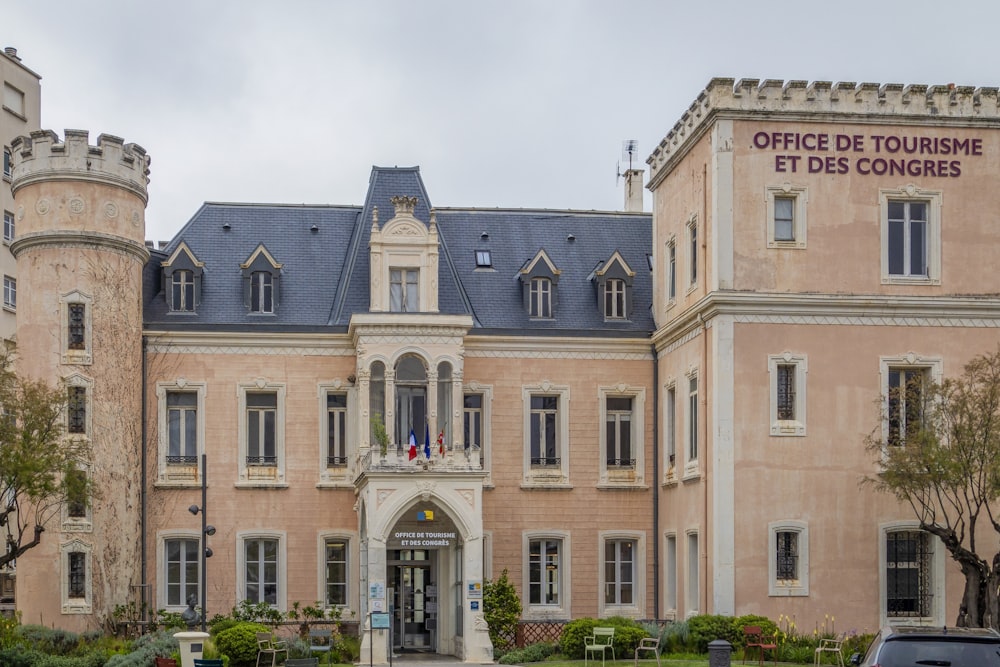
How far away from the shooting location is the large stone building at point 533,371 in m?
35.5

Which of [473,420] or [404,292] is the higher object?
[404,292]

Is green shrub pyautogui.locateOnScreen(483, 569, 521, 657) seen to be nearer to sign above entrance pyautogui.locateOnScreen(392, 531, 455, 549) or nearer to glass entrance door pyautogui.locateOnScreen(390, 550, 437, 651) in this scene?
sign above entrance pyautogui.locateOnScreen(392, 531, 455, 549)

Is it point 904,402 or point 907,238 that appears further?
point 907,238

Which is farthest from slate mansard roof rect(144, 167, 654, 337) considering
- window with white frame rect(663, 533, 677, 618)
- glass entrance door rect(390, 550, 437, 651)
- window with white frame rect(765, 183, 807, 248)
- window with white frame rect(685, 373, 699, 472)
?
window with white frame rect(765, 183, 807, 248)

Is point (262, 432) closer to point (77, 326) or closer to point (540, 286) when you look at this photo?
point (77, 326)

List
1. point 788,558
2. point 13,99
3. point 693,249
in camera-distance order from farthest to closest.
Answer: point 13,99 < point 693,249 < point 788,558

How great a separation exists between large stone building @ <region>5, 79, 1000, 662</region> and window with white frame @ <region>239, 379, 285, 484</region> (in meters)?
0.08

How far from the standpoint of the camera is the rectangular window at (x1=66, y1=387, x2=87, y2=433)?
38.7m

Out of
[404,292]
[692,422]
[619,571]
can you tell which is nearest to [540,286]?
[404,292]

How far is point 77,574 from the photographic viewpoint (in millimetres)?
38062

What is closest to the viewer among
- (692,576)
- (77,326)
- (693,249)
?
(692,576)

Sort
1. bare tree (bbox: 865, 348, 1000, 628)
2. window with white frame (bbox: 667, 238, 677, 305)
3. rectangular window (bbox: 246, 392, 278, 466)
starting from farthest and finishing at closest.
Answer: rectangular window (bbox: 246, 392, 278, 466)
window with white frame (bbox: 667, 238, 677, 305)
bare tree (bbox: 865, 348, 1000, 628)

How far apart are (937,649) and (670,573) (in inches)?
864

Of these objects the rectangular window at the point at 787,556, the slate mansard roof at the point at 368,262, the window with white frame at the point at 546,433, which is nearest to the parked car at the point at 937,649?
the rectangular window at the point at 787,556
